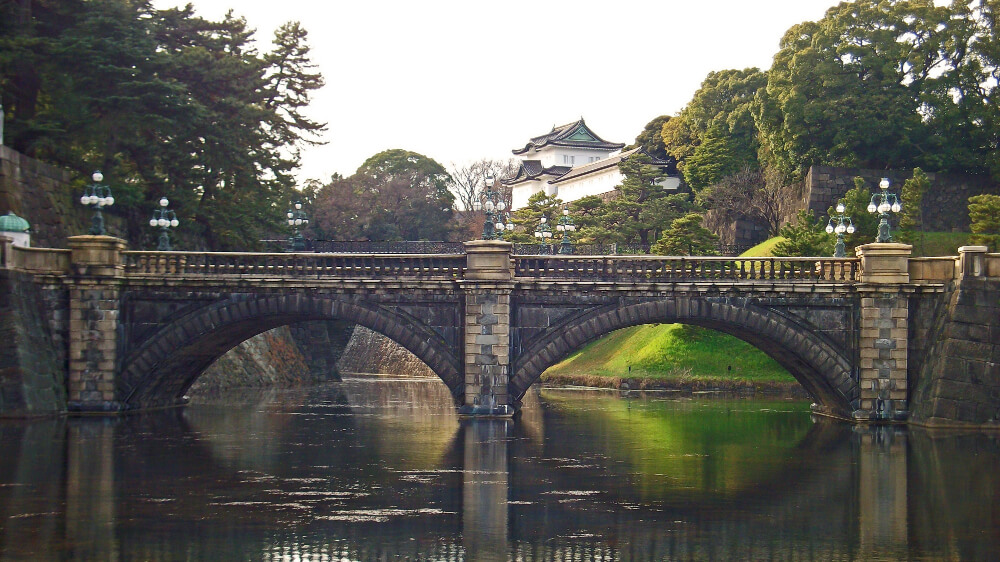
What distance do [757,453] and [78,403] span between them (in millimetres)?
21971

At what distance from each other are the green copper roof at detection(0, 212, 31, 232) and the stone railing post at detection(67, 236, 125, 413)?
5.34 ft

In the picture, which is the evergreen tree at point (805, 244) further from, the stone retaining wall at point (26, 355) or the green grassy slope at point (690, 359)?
the stone retaining wall at point (26, 355)

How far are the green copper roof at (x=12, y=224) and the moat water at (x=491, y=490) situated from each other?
689cm

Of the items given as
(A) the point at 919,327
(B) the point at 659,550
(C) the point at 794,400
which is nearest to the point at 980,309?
(A) the point at 919,327

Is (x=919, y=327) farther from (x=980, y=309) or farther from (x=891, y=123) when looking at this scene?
(x=891, y=123)

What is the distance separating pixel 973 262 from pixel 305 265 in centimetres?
2146

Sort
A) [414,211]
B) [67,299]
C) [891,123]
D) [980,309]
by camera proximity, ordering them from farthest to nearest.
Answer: [414,211] → [891,123] → [67,299] → [980,309]

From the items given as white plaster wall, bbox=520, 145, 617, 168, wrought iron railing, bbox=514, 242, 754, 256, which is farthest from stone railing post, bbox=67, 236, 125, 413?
white plaster wall, bbox=520, 145, 617, 168

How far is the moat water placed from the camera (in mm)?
19375

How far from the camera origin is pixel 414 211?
99.9 metres

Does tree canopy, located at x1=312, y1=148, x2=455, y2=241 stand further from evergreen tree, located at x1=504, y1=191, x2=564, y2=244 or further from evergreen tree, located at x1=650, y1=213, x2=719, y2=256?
evergreen tree, located at x1=650, y1=213, x2=719, y2=256

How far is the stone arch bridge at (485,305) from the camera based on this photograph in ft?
127

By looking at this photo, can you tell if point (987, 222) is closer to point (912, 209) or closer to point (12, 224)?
point (912, 209)

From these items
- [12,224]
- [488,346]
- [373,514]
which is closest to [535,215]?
[488,346]
